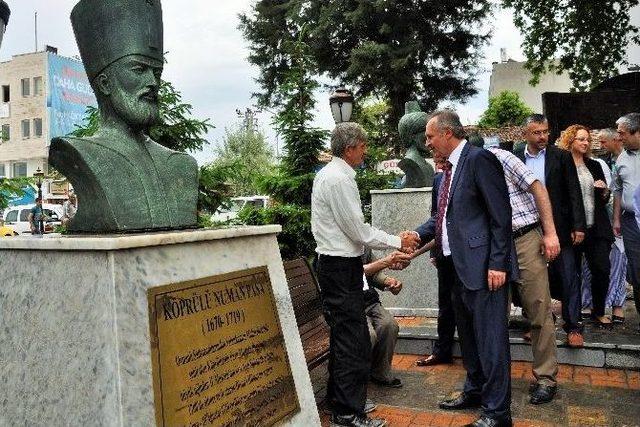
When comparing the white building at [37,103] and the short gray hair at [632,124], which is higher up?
the white building at [37,103]

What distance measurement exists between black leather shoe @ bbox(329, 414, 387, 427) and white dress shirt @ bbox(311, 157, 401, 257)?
1.06m

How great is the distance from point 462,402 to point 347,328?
3.41ft

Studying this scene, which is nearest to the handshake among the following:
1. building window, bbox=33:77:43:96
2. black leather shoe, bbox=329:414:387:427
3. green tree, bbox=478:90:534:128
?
black leather shoe, bbox=329:414:387:427

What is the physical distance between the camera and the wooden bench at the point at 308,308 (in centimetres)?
434

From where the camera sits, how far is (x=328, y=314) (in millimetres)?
3953

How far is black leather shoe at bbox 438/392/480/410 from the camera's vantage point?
4035 mm

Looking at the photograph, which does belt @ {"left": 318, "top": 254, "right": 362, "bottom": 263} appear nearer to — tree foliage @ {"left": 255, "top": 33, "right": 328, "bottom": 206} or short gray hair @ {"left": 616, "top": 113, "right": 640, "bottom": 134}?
short gray hair @ {"left": 616, "top": 113, "right": 640, "bottom": 134}

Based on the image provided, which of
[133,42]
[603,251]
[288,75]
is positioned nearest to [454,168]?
[133,42]

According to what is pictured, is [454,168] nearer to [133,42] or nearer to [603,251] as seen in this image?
[133,42]

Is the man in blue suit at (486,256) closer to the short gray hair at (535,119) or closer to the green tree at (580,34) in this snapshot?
the short gray hair at (535,119)

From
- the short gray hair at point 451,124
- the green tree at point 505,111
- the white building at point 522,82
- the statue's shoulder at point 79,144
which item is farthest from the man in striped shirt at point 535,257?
the white building at point 522,82

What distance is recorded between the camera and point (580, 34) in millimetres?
20688

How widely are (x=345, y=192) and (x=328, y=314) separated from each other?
2.94ft

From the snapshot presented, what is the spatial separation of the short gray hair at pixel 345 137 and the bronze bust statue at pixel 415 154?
3008 mm
